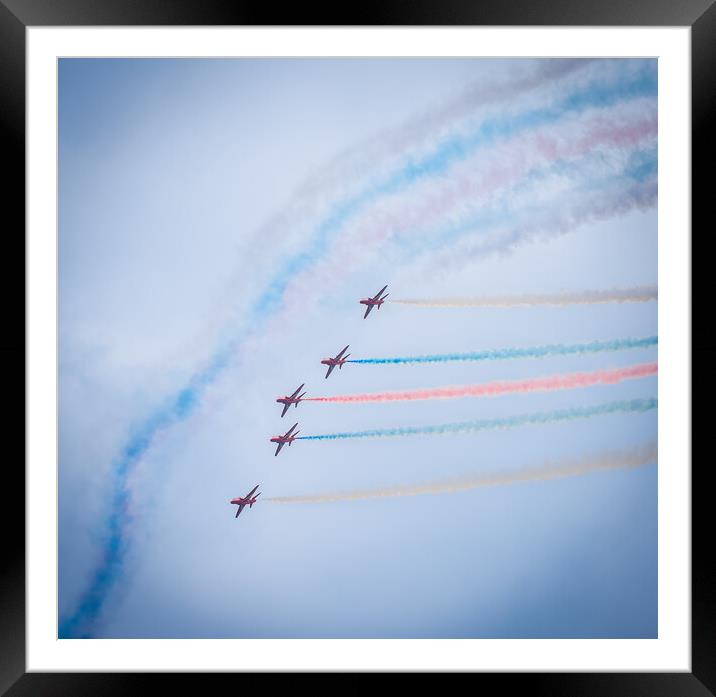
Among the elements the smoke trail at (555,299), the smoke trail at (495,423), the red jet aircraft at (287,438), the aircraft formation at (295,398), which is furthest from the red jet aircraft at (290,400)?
the smoke trail at (555,299)

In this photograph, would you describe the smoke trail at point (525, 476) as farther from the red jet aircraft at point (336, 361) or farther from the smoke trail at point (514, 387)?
the red jet aircraft at point (336, 361)

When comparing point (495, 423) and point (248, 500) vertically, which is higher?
point (495, 423)

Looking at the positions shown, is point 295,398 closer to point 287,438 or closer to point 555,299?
point 287,438

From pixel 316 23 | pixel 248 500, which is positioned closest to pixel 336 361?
pixel 248 500

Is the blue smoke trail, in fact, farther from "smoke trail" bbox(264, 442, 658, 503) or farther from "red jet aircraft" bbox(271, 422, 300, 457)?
"smoke trail" bbox(264, 442, 658, 503)

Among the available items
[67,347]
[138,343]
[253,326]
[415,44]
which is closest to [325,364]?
[253,326]

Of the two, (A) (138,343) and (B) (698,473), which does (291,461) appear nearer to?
(A) (138,343)
